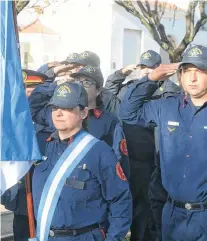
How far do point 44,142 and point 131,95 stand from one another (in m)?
0.87

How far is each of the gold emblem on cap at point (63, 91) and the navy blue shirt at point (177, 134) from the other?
0.81 metres

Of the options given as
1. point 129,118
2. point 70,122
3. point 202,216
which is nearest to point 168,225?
point 202,216

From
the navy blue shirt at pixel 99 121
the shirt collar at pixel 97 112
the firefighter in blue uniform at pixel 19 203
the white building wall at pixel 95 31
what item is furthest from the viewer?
the white building wall at pixel 95 31

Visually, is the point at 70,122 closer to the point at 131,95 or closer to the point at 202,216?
the point at 131,95

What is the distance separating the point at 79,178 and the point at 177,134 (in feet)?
3.17

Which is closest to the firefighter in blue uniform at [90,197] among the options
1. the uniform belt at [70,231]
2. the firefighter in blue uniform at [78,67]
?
the uniform belt at [70,231]

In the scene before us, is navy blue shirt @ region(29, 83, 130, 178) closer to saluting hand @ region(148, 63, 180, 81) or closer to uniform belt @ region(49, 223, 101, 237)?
saluting hand @ region(148, 63, 180, 81)

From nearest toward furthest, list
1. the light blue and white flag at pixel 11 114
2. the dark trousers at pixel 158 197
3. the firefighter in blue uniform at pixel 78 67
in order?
the light blue and white flag at pixel 11 114 < the dark trousers at pixel 158 197 < the firefighter in blue uniform at pixel 78 67

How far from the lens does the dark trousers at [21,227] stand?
15.3 feet

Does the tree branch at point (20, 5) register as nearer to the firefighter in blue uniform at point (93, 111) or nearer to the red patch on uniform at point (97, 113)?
the firefighter in blue uniform at point (93, 111)

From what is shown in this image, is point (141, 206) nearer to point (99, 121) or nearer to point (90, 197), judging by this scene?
point (99, 121)

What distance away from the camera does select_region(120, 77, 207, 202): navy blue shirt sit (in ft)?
12.7

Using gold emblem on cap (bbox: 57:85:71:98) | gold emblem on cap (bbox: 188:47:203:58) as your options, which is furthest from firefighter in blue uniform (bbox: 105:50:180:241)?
gold emblem on cap (bbox: 57:85:71:98)

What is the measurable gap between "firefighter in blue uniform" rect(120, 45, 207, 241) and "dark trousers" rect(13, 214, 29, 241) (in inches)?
50.2
